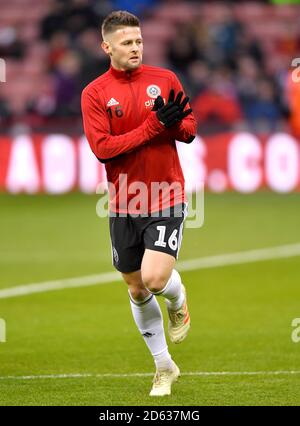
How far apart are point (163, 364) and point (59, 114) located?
16.1 m

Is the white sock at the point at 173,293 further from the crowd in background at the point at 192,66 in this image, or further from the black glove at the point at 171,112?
the crowd in background at the point at 192,66

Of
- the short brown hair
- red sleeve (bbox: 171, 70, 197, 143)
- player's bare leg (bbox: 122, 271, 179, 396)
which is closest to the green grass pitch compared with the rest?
player's bare leg (bbox: 122, 271, 179, 396)

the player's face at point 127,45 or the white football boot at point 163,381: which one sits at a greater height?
the player's face at point 127,45

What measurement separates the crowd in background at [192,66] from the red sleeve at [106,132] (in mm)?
14211

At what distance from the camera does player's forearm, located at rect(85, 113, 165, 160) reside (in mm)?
7711

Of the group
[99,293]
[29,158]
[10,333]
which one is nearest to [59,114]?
[29,158]

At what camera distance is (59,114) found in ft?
77.7

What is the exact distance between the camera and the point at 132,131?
308 inches

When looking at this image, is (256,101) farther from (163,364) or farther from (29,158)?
(163,364)

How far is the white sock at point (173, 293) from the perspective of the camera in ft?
26.0

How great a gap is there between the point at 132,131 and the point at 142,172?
0.31 m

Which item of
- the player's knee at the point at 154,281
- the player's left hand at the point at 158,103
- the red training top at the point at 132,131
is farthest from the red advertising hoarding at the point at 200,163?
the player's knee at the point at 154,281

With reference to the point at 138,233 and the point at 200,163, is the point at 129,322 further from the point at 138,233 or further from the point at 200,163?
the point at 200,163
